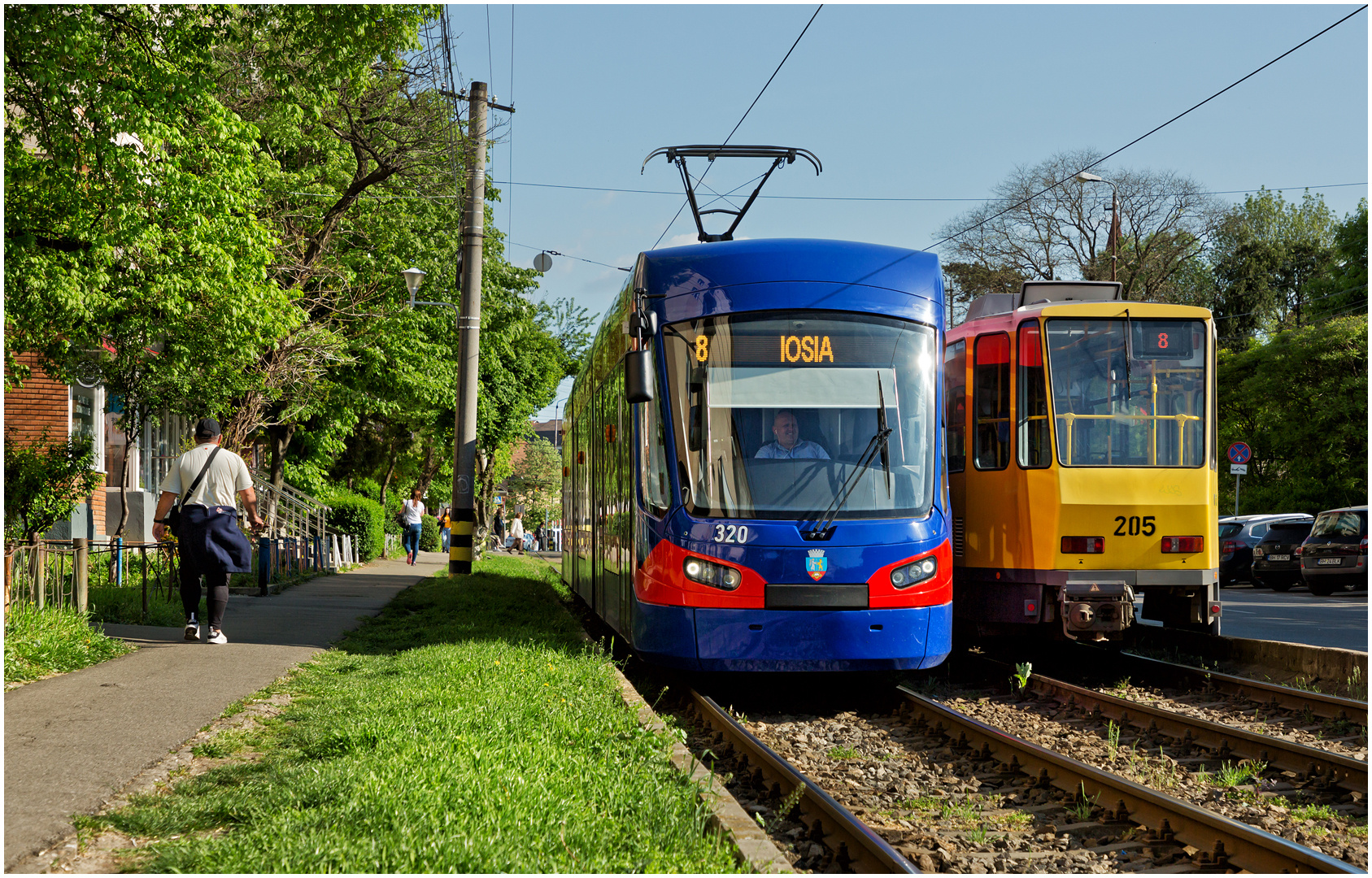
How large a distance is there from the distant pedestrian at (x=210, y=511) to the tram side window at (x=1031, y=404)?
251 inches

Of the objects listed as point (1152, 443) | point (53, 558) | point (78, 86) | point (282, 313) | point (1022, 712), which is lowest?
point (1022, 712)

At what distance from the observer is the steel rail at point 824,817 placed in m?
4.83

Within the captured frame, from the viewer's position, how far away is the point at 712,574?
28.1ft

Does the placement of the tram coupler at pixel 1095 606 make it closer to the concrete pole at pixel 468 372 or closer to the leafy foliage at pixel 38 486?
the concrete pole at pixel 468 372

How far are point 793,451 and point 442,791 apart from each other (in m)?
4.48

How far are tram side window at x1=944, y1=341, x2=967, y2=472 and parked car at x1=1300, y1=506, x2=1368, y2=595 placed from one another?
1567 cm

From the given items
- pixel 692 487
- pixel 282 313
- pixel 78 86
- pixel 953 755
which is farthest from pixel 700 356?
pixel 282 313

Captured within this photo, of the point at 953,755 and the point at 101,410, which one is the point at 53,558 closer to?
the point at 953,755

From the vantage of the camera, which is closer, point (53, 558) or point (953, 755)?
point (953, 755)

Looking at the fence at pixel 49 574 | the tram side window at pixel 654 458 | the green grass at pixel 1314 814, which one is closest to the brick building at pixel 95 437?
the fence at pixel 49 574

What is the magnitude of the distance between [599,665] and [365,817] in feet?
16.1

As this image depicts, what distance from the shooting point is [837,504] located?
870 cm

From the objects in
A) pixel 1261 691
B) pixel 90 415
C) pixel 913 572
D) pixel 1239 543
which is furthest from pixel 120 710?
pixel 1239 543

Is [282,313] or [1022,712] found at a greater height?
[282,313]
